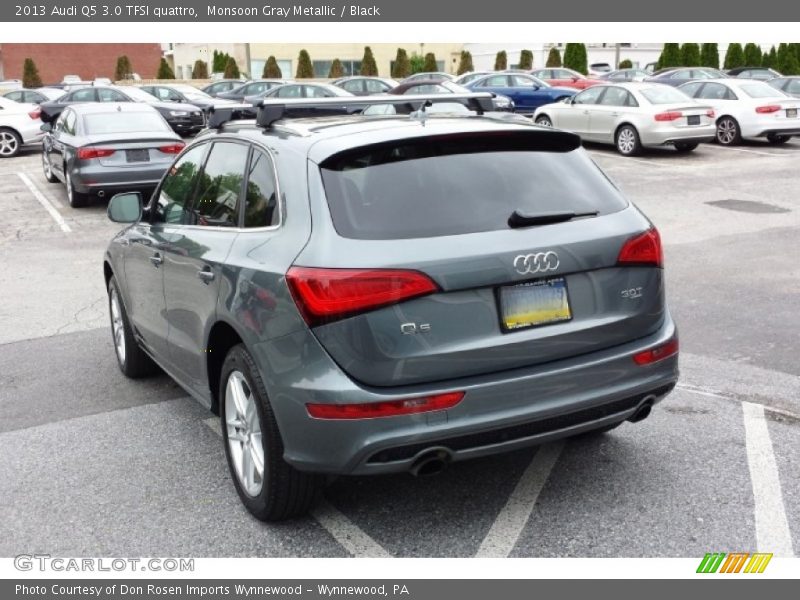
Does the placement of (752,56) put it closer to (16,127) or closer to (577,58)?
(577,58)

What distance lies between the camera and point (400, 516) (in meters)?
4.10

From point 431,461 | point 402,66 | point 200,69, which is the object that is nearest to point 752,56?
point 402,66

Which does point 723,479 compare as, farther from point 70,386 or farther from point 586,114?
point 586,114

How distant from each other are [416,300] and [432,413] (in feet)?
1.44

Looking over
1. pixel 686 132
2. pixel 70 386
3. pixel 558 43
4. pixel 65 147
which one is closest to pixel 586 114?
pixel 686 132

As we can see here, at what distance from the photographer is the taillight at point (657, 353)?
12.9 ft

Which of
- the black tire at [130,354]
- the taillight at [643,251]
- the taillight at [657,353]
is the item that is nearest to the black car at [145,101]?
the black tire at [130,354]

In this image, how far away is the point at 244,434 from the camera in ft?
13.7

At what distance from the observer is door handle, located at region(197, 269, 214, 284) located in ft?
14.0

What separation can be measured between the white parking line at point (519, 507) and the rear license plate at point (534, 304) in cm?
93

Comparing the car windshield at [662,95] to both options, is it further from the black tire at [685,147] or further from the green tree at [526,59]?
the green tree at [526,59]

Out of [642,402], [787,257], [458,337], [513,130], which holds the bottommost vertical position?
[787,257]

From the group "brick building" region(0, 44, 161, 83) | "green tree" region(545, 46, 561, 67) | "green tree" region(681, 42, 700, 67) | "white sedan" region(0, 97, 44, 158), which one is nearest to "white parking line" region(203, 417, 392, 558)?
"white sedan" region(0, 97, 44, 158)

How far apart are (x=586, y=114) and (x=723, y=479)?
17680 millimetres
